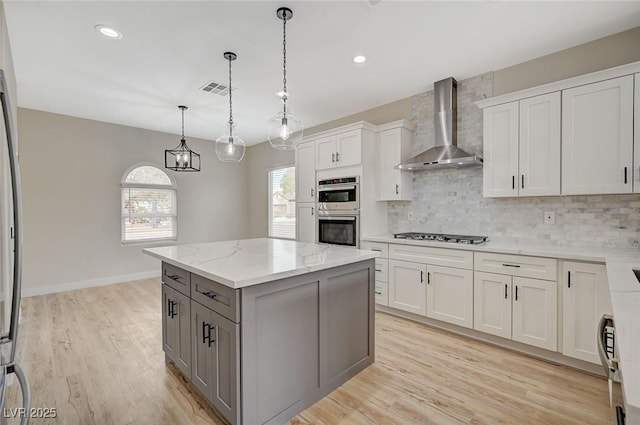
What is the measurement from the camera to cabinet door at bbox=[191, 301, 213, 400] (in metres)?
1.89

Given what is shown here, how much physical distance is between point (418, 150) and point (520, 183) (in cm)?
136

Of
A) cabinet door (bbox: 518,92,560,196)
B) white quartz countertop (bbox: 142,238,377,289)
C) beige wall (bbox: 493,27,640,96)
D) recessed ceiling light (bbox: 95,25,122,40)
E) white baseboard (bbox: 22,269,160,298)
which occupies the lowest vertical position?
white baseboard (bbox: 22,269,160,298)

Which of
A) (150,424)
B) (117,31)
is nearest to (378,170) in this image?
(117,31)

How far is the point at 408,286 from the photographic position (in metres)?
3.45

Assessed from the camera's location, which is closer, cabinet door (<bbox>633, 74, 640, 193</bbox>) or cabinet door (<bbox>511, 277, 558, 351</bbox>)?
cabinet door (<bbox>633, 74, 640, 193</bbox>)

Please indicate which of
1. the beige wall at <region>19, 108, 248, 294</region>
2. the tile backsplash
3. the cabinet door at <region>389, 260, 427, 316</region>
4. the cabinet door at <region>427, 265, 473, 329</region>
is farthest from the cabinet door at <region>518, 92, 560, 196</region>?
the beige wall at <region>19, 108, 248, 294</region>

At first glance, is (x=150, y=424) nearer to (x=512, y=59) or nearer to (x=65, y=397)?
(x=65, y=397)

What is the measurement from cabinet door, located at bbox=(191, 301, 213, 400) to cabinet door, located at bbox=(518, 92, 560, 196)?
9.72 ft

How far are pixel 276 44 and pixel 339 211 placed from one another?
214 cm

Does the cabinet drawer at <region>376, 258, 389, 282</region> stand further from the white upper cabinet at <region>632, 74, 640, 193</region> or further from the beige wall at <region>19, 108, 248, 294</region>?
the beige wall at <region>19, 108, 248, 294</region>

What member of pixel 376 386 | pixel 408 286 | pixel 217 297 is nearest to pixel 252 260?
pixel 217 297

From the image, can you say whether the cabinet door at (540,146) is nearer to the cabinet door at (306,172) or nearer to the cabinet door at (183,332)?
the cabinet door at (306,172)

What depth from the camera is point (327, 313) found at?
209 centimetres

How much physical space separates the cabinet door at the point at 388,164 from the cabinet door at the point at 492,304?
146cm
